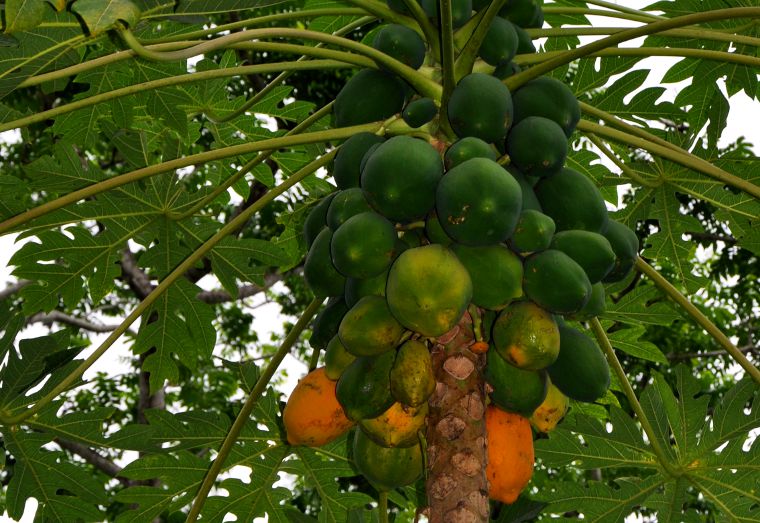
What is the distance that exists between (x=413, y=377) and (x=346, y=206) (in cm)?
39

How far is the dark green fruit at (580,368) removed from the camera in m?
1.71

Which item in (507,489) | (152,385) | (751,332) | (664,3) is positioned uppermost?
(751,332)

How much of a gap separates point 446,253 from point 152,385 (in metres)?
1.48

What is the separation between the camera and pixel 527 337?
62.7 inches

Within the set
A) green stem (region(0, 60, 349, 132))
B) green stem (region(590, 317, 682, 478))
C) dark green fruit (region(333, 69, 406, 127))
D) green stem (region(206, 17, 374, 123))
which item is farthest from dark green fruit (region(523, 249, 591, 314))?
green stem (region(206, 17, 374, 123))

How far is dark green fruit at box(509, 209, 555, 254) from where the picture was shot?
1666 millimetres

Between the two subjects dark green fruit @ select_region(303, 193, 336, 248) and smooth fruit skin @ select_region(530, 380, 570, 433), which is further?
dark green fruit @ select_region(303, 193, 336, 248)

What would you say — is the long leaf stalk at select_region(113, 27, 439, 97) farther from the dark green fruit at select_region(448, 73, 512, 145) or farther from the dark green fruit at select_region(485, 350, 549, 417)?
the dark green fruit at select_region(485, 350, 549, 417)

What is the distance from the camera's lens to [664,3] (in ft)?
8.98

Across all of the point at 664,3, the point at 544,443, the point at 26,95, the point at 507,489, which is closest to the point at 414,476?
the point at 507,489

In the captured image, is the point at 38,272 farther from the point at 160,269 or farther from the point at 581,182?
the point at 581,182

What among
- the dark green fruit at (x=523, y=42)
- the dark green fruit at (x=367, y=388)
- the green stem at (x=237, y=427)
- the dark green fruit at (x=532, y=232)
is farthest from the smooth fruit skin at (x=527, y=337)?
the dark green fruit at (x=523, y=42)

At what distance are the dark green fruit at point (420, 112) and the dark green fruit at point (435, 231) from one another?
0.25 m

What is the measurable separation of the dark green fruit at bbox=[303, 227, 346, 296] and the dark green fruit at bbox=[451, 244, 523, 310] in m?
0.29
